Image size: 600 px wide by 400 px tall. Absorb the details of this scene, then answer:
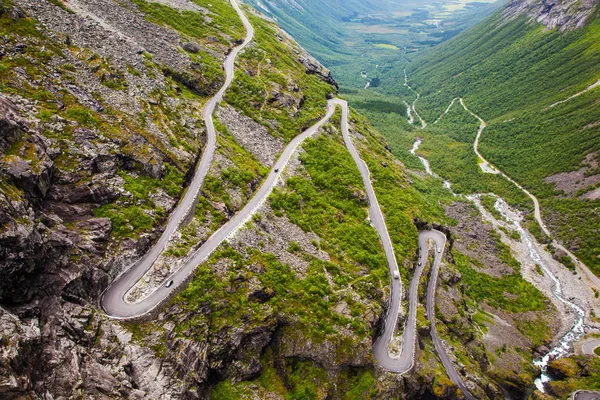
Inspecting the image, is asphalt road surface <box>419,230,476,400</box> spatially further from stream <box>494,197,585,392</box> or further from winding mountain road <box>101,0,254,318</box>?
winding mountain road <box>101,0,254,318</box>

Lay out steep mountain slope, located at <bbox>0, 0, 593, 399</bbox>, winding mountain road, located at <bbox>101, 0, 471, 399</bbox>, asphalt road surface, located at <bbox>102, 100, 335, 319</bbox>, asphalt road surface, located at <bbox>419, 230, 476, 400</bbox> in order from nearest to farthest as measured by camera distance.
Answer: steep mountain slope, located at <bbox>0, 0, 593, 399</bbox>
asphalt road surface, located at <bbox>102, 100, 335, 319</bbox>
winding mountain road, located at <bbox>101, 0, 471, 399</bbox>
asphalt road surface, located at <bbox>419, 230, 476, 400</bbox>

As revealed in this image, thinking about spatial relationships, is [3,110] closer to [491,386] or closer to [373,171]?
[373,171]

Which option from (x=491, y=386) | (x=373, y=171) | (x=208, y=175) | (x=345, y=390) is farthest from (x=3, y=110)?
(x=491, y=386)

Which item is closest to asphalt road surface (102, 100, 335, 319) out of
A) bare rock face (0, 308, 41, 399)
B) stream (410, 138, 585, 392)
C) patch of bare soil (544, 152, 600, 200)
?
bare rock face (0, 308, 41, 399)

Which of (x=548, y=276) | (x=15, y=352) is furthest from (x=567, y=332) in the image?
(x=15, y=352)

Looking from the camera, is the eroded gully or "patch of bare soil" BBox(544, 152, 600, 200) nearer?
the eroded gully

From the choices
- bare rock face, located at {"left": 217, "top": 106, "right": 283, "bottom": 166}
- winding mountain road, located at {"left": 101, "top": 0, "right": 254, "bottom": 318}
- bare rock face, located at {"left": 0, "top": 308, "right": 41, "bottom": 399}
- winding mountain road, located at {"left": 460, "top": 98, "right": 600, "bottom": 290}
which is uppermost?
winding mountain road, located at {"left": 460, "top": 98, "right": 600, "bottom": 290}
